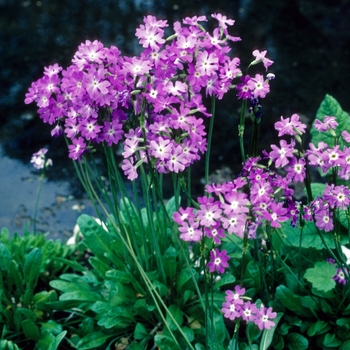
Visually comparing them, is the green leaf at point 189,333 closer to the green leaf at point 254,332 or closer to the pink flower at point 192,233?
the green leaf at point 254,332

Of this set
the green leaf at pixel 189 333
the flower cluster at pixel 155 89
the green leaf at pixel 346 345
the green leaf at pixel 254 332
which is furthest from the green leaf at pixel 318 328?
the flower cluster at pixel 155 89

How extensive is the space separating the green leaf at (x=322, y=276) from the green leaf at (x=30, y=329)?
128 cm

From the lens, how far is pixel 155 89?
6.68ft

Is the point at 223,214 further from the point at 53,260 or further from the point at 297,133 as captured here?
the point at 53,260

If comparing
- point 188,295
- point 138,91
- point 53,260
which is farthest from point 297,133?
point 53,260

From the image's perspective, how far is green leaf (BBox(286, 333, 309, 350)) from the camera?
2592mm

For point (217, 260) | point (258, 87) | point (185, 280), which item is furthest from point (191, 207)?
point (185, 280)

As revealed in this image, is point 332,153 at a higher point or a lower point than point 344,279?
higher

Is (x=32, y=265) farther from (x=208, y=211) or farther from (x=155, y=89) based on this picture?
(x=208, y=211)

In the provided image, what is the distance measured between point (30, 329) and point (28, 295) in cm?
20

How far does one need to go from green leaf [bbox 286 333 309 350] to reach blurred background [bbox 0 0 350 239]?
177cm

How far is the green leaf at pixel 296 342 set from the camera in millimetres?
2592

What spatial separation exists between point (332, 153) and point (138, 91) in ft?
2.27

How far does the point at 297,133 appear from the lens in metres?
2.00
